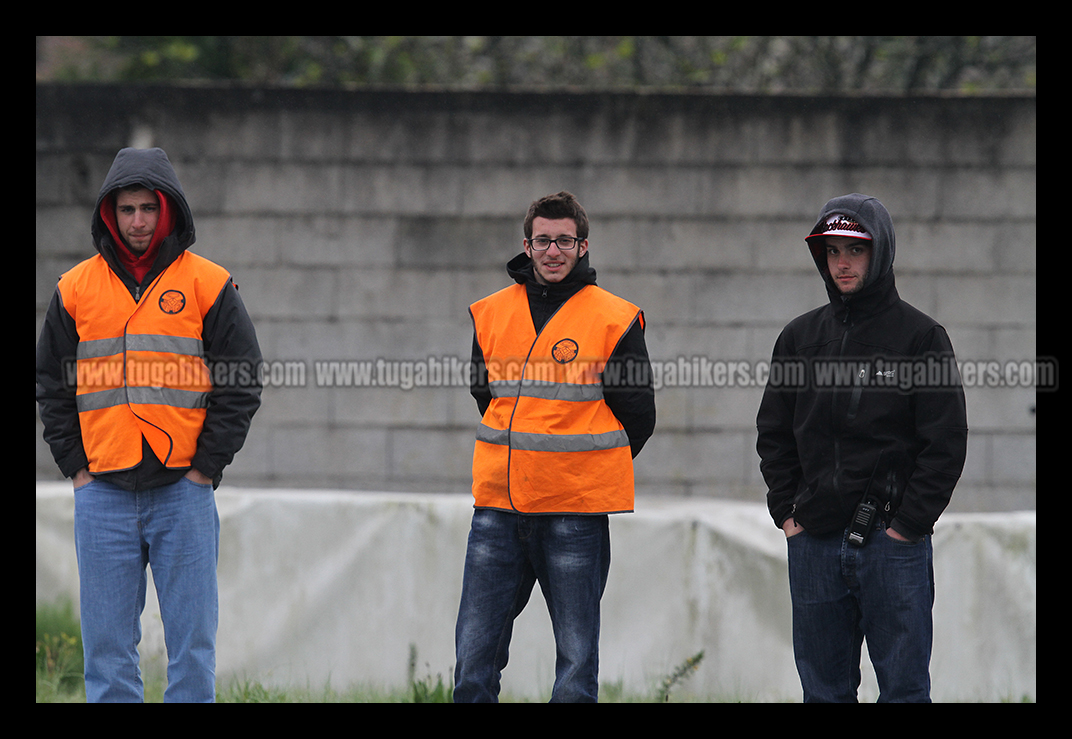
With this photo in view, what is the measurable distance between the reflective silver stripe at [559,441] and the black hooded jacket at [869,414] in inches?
22.2

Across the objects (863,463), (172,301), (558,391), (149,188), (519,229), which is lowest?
(863,463)

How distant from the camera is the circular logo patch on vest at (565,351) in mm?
3393

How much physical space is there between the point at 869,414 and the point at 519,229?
292 cm

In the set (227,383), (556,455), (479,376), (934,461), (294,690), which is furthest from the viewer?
(294,690)

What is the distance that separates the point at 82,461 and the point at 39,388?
0.31 metres

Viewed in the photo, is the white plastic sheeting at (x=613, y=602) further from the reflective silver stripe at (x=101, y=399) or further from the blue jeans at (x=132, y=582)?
the reflective silver stripe at (x=101, y=399)

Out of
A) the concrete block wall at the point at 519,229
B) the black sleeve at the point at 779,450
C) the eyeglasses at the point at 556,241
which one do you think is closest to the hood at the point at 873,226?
the black sleeve at the point at 779,450

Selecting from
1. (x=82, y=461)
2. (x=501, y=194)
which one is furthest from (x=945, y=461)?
(x=501, y=194)

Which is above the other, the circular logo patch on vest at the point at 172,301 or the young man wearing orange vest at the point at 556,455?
the circular logo patch on vest at the point at 172,301

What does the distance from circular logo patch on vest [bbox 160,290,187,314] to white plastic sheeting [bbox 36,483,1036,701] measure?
4.76ft

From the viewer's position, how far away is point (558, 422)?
3.36 m

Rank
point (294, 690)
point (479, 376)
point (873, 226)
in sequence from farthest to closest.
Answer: point (294, 690), point (479, 376), point (873, 226)

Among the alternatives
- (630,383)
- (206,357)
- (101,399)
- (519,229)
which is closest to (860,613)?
(630,383)

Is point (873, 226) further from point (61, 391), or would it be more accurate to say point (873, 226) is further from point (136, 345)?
point (61, 391)
